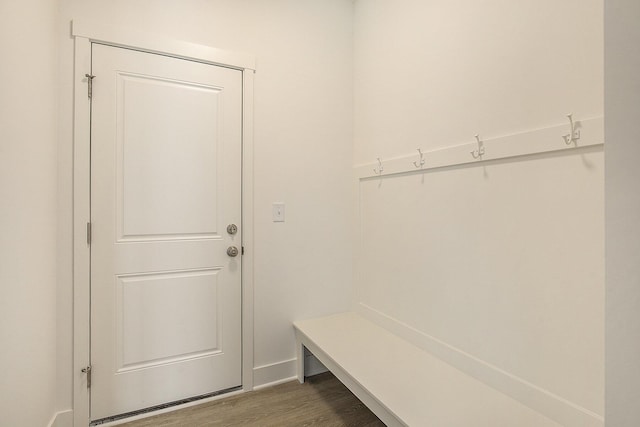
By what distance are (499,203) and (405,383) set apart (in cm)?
92

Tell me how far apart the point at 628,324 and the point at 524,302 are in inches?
32.9

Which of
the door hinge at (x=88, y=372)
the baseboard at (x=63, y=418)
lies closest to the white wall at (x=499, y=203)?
the door hinge at (x=88, y=372)

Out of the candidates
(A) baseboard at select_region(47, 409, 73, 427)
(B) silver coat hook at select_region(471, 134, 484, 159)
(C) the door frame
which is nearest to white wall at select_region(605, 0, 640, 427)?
(B) silver coat hook at select_region(471, 134, 484, 159)

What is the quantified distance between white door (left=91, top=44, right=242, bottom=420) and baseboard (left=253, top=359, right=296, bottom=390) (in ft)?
0.40

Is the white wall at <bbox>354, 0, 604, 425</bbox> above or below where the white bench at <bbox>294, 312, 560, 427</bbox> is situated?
above

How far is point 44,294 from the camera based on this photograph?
147 centimetres

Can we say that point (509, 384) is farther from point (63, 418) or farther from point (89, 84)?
point (89, 84)

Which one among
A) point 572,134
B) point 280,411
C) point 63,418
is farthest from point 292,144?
point 63,418

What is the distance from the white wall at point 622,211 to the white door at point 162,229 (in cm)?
176

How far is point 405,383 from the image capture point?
1.46m

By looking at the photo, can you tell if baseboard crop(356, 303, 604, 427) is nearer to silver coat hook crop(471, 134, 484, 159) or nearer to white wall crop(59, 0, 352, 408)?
white wall crop(59, 0, 352, 408)

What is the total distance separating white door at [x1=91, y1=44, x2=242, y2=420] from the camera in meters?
1.68

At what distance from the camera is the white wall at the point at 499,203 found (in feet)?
3.69

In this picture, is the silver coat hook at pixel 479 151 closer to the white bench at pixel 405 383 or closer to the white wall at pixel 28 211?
the white bench at pixel 405 383
